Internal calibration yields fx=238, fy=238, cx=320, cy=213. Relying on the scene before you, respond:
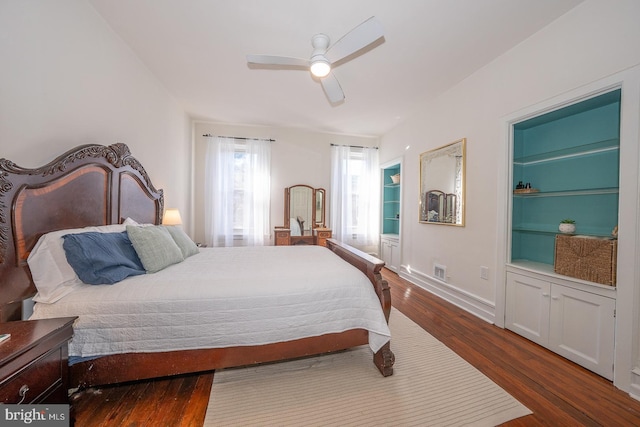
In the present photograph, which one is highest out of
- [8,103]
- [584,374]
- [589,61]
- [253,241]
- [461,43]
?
[461,43]

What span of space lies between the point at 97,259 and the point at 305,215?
3610 millimetres

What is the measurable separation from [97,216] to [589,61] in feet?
13.8

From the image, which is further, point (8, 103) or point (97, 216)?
point (97, 216)

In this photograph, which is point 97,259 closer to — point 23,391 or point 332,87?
point 23,391

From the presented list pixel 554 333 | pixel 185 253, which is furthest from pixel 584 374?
pixel 185 253

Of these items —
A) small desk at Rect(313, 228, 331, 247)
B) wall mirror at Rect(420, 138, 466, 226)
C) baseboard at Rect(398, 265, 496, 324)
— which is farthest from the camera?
small desk at Rect(313, 228, 331, 247)

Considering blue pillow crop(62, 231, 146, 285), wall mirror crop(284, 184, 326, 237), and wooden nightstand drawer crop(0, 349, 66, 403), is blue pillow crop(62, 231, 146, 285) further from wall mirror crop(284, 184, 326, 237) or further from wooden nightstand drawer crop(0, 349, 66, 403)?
wall mirror crop(284, 184, 326, 237)

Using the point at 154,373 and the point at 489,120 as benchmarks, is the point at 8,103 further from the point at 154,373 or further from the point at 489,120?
the point at 489,120

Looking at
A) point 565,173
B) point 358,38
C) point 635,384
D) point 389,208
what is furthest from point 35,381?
point 389,208

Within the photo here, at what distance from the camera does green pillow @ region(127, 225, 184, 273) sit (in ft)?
5.96

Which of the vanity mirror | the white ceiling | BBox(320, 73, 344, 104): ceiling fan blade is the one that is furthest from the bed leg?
the vanity mirror

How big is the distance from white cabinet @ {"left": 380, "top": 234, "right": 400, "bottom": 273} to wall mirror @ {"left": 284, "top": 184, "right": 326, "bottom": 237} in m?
1.35

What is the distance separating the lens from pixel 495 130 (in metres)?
2.60

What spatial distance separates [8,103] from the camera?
4.60 ft
